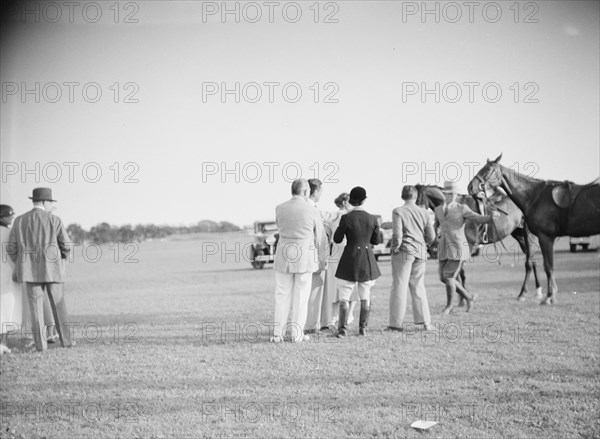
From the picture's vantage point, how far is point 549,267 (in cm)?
1145

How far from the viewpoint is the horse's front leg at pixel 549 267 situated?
37.2 feet

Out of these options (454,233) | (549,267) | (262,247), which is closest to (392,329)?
(454,233)

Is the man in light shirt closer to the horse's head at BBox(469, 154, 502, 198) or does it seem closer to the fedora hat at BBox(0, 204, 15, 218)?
the horse's head at BBox(469, 154, 502, 198)

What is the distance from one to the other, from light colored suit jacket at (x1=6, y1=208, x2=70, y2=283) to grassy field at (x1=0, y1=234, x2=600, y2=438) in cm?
107

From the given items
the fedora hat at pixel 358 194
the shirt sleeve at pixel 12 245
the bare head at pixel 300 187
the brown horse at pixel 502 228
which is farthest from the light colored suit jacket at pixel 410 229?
the shirt sleeve at pixel 12 245

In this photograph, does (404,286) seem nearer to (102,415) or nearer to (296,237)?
(296,237)

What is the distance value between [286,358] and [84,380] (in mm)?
2255

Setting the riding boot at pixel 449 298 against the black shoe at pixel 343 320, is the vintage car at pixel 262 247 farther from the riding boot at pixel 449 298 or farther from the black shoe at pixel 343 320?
the black shoe at pixel 343 320

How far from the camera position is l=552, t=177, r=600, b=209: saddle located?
11594 millimetres

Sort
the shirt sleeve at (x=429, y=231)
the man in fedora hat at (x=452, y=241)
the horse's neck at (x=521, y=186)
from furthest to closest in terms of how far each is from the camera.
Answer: the horse's neck at (x=521, y=186) → the man in fedora hat at (x=452, y=241) → the shirt sleeve at (x=429, y=231)

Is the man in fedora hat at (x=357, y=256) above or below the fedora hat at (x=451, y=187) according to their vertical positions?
below

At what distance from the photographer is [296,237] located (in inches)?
326

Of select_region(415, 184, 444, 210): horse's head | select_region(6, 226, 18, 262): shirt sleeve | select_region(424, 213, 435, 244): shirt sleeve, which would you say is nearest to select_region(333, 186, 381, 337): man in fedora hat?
select_region(424, 213, 435, 244): shirt sleeve

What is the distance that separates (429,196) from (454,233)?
147cm
